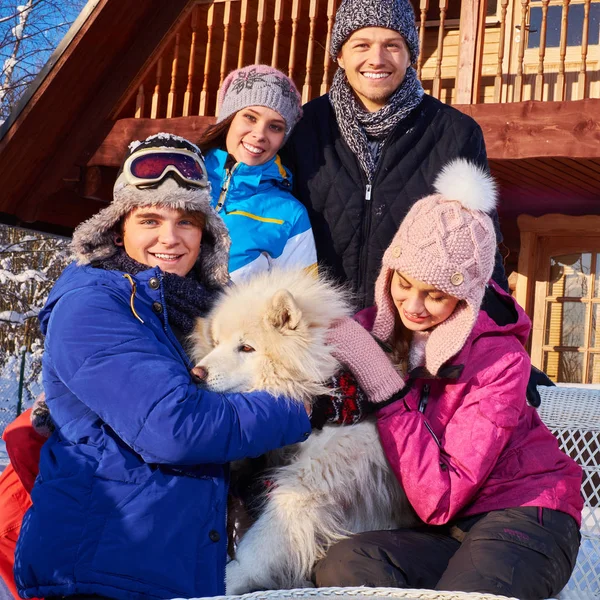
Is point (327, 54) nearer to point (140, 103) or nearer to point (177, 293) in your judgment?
point (140, 103)

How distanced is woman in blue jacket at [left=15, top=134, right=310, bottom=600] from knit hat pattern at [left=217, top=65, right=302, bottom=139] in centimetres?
127

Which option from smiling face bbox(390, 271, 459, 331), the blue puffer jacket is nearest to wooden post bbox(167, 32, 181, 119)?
smiling face bbox(390, 271, 459, 331)

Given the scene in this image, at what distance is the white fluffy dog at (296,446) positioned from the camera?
2.27m

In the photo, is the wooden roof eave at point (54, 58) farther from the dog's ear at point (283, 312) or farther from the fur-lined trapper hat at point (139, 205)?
the dog's ear at point (283, 312)

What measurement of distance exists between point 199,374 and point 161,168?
0.64m

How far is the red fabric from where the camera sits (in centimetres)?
227

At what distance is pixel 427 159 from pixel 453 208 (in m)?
0.75

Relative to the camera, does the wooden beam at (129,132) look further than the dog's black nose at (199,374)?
Yes

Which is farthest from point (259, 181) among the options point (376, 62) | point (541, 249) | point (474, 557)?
point (541, 249)

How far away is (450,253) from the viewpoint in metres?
2.45

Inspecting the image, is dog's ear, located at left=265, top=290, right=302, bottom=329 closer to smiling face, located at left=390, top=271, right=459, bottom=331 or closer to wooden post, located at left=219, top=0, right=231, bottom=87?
smiling face, located at left=390, top=271, right=459, bottom=331

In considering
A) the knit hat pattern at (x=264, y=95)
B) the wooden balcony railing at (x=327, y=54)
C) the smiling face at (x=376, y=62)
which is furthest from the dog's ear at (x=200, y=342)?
the wooden balcony railing at (x=327, y=54)

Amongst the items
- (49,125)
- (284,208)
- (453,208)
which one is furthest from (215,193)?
(49,125)

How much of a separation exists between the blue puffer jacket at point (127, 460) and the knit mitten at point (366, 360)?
0.35 m
